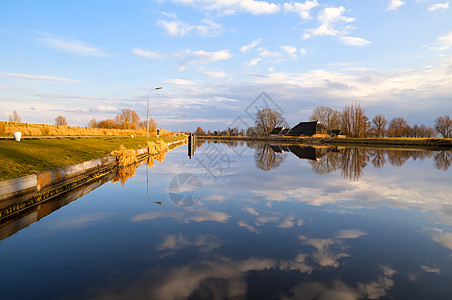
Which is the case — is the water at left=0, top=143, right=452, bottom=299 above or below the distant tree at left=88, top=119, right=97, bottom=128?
below

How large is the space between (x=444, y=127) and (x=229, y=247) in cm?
13067

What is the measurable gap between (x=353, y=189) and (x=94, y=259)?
36.4 ft

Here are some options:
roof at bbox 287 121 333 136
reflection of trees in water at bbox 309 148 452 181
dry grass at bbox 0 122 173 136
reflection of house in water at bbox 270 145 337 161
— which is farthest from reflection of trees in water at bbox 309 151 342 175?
roof at bbox 287 121 333 136

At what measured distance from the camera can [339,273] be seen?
15.2 feet

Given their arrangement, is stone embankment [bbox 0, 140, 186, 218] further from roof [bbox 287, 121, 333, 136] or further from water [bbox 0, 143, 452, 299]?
roof [bbox 287, 121, 333, 136]

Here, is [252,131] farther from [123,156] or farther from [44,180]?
[44,180]

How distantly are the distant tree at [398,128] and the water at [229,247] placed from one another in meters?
119

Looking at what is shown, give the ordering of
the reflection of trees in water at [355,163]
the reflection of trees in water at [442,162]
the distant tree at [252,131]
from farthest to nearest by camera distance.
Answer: the distant tree at [252,131] < the reflection of trees in water at [442,162] < the reflection of trees in water at [355,163]

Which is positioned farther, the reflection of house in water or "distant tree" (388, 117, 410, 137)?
"distant tree" (388, 117, 410, 137)

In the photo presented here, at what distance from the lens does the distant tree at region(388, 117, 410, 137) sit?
110500mm

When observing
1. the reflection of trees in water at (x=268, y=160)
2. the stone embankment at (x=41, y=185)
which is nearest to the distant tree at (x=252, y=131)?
the reflection of trees in water at (x=268, y=160)

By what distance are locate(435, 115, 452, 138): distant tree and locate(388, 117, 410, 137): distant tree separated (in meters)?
12.1

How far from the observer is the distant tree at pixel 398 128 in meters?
110

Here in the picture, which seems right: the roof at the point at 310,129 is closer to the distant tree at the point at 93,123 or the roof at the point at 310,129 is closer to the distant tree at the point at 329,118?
the distant tree at the point at 329,118
